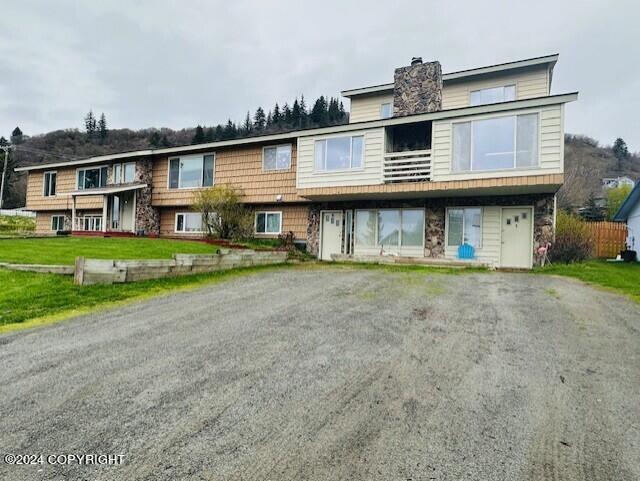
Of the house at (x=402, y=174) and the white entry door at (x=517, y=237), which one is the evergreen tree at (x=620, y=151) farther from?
the white entry door at (x=517, y=237)

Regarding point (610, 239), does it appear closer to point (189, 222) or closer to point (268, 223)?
point (268, 223)

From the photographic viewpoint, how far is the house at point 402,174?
1269cm

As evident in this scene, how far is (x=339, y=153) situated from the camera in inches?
619

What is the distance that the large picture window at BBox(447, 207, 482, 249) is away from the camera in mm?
14148

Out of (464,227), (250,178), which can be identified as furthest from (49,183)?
(464,227)

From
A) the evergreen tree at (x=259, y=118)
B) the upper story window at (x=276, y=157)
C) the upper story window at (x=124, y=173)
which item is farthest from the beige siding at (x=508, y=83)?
the evergreen tree at (x=259, y=118)

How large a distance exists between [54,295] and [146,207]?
48.9ft

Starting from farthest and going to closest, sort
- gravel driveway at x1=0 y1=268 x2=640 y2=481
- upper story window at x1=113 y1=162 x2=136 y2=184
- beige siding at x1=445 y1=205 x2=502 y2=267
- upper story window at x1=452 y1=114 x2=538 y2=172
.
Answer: upper story window at x1=113 y1=162 x2=136 y2=184
beige siding at x1=445 y1=205 x2=502 y2=267
upper story window at x1=452 y1=114 x2=538 y2=172
gravel driveway at x1=0 y1=268 x2=640 y2=481

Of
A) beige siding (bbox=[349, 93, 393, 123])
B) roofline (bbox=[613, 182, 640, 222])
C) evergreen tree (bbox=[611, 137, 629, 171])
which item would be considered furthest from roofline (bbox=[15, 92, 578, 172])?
evergreen tree (bbox=[611, 137, 629, 171])

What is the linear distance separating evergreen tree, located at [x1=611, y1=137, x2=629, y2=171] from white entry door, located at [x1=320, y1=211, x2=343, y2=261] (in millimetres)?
50788

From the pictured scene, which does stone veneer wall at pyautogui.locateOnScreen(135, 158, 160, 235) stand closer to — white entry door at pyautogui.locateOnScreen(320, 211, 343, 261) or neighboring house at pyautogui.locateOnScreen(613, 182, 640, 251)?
white entry door at pyautogui.locateOnScreen(320, 211, 343, 261)

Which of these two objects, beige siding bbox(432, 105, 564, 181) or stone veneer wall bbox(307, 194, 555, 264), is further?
stone veneer wall bbox(307, 194, 555, 264)

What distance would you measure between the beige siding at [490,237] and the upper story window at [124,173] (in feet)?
61.6
